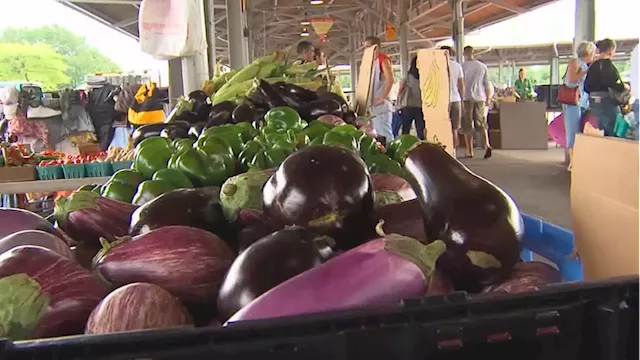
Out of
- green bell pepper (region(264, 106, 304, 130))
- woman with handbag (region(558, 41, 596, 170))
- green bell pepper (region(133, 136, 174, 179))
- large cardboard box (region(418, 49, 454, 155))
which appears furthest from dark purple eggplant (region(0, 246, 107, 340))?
woman with handbag (region(558, 41, 596, 170))

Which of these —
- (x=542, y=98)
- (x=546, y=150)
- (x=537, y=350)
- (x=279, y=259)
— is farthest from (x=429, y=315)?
(x=542, y=98)

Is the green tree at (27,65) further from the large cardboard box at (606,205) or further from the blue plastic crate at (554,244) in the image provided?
the large cardboard box at (606,205)

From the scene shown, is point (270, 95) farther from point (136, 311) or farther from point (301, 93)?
point (136, 311)

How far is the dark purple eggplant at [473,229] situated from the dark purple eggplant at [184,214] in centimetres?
38

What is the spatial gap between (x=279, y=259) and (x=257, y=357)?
→ 0.24m

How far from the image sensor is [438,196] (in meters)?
0.87

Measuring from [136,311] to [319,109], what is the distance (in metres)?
2.07

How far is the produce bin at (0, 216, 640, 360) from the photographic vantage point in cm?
51

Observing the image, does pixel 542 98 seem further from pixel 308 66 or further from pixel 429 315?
pixel 429 315

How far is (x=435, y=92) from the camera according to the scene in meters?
3.91

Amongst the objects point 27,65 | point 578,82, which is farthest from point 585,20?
point 27,65

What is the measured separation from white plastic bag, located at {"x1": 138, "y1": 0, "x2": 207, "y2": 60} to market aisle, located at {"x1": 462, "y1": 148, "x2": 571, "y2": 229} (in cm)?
238

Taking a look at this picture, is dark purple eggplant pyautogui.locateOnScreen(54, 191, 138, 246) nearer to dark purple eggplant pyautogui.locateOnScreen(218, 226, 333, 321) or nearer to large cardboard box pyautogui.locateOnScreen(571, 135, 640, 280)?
dark purple eggplant pyautogui.locateOnScreen(218, 226, 333, 321)

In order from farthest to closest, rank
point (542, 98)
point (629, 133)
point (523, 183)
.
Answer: point (542, 98)
point (523, 183)
point (629, 133)
